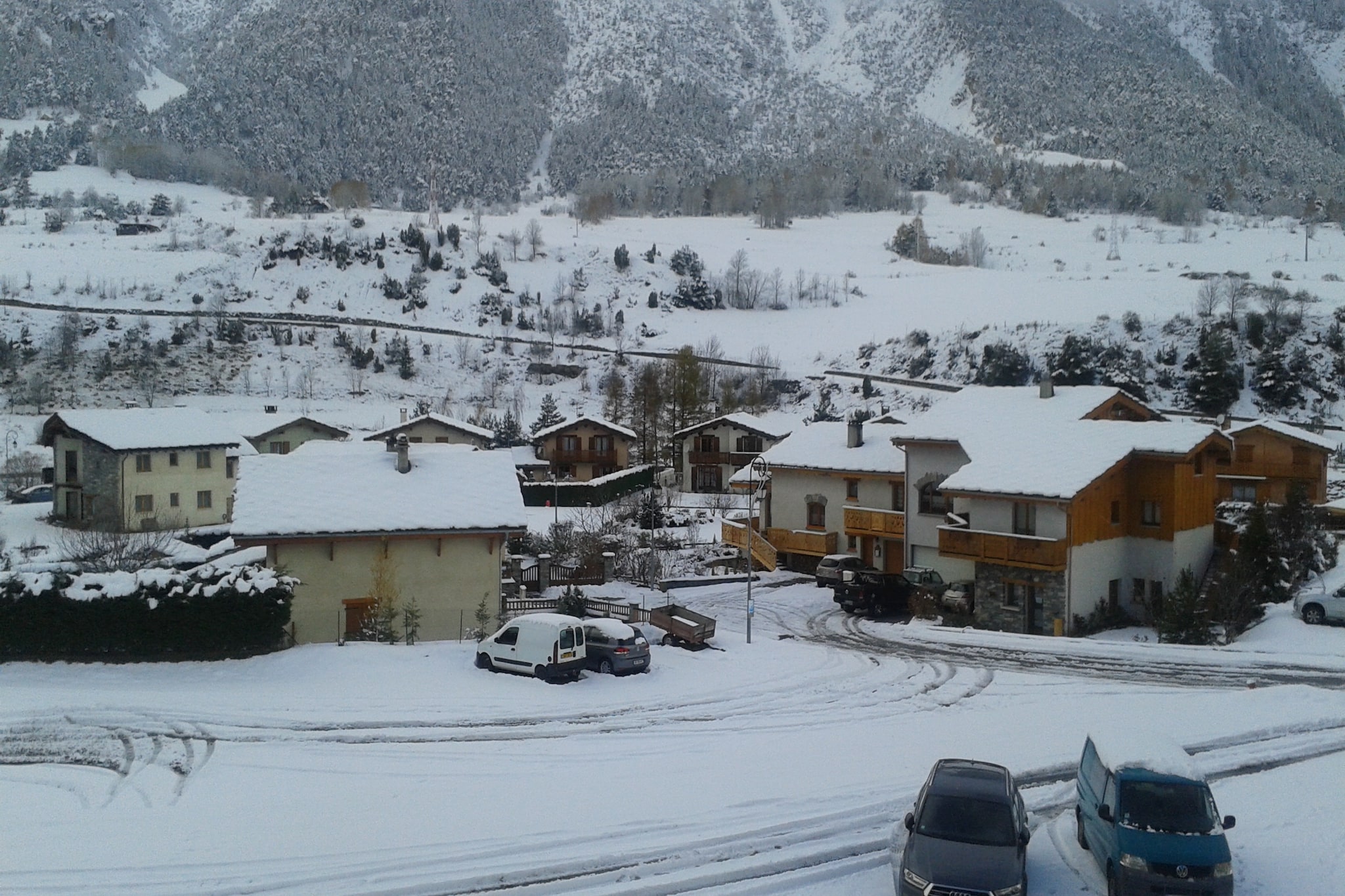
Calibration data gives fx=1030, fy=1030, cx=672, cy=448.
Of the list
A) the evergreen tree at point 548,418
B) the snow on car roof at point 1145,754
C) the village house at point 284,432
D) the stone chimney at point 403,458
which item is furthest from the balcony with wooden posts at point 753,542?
the village house at point 284,432

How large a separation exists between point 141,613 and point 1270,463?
42.4m

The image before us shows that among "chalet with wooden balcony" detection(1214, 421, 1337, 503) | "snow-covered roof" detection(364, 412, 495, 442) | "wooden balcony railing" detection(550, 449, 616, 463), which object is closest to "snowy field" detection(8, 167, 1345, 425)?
"snow-covered roof" detection(364, 412, 495, 442)

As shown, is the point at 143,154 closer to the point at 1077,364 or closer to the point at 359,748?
the point at 1077,364

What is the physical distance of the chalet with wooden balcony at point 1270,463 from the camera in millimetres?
42438

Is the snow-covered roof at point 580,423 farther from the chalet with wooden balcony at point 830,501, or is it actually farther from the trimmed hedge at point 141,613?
the trimmed hedge at point 141,613

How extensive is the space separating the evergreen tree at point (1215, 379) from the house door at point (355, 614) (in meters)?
60.9

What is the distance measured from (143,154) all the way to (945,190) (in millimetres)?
134215

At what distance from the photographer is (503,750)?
16.7 metres

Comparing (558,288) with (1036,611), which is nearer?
(1036,611)

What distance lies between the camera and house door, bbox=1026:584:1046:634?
97.8 ft

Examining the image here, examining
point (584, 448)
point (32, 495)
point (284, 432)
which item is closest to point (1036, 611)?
point (584, 448)

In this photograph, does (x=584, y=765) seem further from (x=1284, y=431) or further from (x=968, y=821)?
(x=1284, y=431)

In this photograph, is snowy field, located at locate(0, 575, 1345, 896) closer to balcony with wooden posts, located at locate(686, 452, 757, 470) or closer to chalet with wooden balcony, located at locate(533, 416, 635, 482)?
balcony with wooden posts, located at locate(686, 452, 757, 470)

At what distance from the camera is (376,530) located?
25.7m
